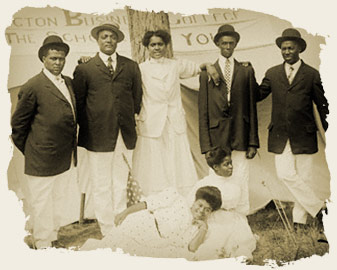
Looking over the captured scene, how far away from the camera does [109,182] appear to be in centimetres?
402

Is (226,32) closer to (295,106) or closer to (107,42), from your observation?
(295,106)

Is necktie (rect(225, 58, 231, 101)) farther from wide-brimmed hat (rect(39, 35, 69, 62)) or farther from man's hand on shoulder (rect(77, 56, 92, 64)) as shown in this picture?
wide-brimmed hat (rect(39, 35, 69, 62))

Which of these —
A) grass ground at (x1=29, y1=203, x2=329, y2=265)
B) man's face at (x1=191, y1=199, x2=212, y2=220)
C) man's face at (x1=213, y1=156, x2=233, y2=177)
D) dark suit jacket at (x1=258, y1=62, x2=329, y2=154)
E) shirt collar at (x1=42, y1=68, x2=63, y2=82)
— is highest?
shirt collar at (x1=42, y1=68, x2=63, y2=82)

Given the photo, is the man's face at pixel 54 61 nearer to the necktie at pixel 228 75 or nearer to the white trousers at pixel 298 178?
the necktie at pixel 228 75

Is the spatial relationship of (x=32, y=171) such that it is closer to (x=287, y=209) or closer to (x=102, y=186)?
(x=102, y=186)

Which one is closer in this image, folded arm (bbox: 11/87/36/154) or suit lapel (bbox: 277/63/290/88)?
folded arm (bbox: 11/87/36/154)

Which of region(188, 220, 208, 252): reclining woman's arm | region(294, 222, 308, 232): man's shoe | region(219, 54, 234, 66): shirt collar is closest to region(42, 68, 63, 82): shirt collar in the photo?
region(219, 54, 234, 66): shirt collar

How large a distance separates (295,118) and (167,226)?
1.15 m

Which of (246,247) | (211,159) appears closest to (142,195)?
(211,159)

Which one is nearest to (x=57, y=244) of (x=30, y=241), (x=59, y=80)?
(x=30, y=241)

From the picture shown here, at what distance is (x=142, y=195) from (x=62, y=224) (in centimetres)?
59

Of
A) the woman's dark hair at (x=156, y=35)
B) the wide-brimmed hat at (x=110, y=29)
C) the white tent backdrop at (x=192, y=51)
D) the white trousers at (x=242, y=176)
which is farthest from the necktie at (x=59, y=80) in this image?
the white trousers at (x=242, y=176)

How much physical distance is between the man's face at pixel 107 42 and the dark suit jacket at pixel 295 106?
3.48 ft

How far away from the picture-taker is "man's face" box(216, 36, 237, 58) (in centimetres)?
405
